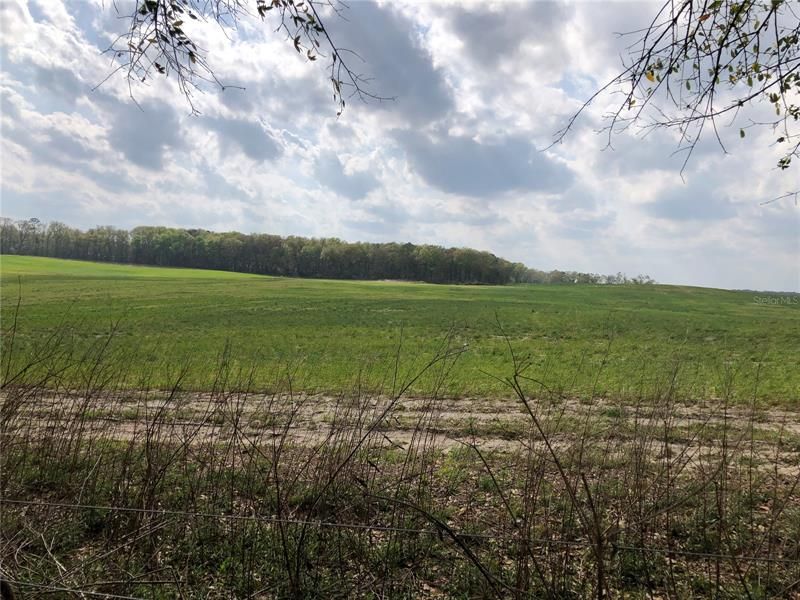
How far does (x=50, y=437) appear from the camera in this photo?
5.31 m

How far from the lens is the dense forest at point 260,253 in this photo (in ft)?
415

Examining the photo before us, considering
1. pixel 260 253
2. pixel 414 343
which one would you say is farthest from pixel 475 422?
pixel 260 253

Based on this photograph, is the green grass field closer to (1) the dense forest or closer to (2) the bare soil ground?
(2) the bare soil ground

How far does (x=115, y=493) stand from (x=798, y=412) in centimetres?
1352

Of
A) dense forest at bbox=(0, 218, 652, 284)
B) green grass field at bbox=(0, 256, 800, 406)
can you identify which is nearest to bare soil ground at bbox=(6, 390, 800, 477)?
green grass field at bbox=(0, 256, 800, 406)

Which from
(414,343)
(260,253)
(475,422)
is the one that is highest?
(260,253)

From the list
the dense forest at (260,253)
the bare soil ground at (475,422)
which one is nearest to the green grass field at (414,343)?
the bare soil ground at (475,422)

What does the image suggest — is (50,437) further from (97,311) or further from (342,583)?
(97,311)

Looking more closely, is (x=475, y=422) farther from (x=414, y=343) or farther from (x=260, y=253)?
(x=260, y=253)

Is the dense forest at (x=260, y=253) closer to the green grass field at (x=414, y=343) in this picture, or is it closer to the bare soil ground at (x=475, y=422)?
the green grass field at (x=414, y=343)

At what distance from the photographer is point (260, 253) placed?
133 m

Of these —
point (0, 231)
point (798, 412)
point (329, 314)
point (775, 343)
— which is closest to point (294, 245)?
point (0, 231)

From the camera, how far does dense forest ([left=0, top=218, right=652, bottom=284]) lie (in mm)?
126500

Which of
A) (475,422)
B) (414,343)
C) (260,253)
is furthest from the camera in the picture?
(260,253)
